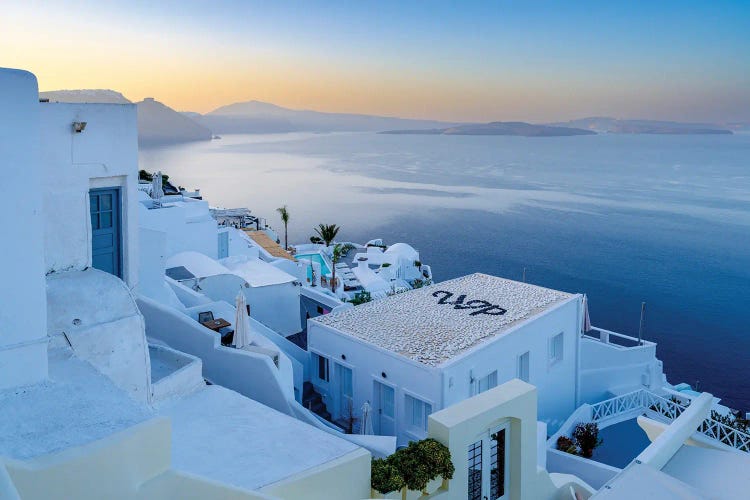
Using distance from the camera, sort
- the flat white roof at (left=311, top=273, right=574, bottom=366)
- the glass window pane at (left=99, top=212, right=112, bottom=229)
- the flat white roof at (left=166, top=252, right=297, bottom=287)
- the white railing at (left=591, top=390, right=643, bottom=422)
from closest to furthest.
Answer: the glass window pane at (left=99, top=212, right=112, bottom=229), the flat white roof at (left=311, top=273, right=574, bottom=366), the white railing at (left=591, top=390, right=643, bottom=422), the flat white roof at (left=166, top=252, right=297, bottom=287)

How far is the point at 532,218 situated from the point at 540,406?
63.8 metres

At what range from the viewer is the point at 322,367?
1628cm

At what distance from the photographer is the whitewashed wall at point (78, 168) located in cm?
924

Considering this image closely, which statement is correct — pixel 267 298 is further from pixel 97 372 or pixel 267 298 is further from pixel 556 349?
pixel 97 372

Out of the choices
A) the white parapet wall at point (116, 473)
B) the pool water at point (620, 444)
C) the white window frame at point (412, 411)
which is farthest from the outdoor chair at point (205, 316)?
the pool water at point (620, 444)

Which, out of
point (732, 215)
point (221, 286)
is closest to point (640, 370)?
point (221, 286)

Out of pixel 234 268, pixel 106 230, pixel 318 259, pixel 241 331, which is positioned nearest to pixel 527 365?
pixel 241 331

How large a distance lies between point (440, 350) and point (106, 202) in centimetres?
756

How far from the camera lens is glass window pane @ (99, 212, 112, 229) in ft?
33.8

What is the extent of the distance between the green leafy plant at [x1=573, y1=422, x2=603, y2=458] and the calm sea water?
1633cm

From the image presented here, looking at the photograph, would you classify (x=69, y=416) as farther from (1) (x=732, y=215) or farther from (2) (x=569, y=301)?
(1) (x=732, y=215)

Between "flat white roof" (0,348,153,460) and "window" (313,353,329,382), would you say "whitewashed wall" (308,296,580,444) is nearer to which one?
"window" (313,353,329,382)

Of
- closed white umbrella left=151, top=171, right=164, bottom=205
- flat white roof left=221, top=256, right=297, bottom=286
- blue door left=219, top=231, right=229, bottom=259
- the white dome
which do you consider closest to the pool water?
flat white roof left=221, top=256, right=297, bottom=286

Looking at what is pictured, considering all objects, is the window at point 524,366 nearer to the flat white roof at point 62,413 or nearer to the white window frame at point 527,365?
the white window frame at point 527,365
